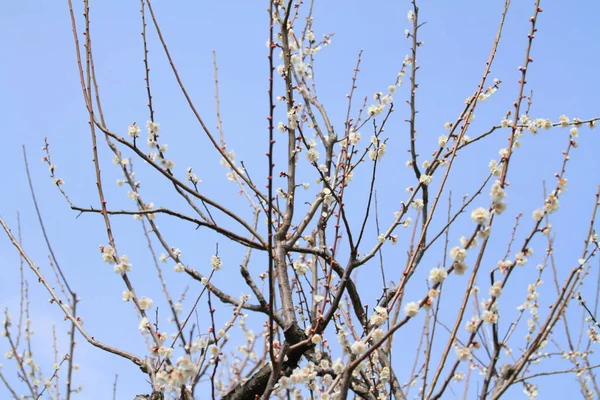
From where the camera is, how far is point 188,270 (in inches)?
133

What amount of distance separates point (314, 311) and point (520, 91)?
1770 millimetres

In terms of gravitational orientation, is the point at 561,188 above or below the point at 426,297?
above

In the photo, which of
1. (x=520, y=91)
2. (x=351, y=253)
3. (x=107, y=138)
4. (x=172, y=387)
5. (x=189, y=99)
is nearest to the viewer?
(x=172, y=387)

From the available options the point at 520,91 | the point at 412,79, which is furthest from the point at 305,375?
the point at 412,79

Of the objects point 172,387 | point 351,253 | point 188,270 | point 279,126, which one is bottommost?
point 172,387

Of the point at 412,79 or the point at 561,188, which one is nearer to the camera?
the point at 561,188

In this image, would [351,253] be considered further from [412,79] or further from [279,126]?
[412,79]

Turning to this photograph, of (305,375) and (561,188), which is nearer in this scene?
(561,188)

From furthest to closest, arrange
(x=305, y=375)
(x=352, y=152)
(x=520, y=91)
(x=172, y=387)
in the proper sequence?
1. (x=352, y=152)
2. (x=305, y=375)
3. (x=520, y=91)
4. (x=172, y=387)

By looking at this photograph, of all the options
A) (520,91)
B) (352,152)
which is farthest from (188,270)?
(520,91)

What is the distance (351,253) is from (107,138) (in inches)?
62.7

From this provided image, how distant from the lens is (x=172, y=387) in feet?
6.50

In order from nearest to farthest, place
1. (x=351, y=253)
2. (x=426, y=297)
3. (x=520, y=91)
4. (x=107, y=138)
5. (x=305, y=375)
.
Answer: (x=426, y=297)
(x=520, y=91)
(x=305, y=375)
(x=351, y=253)
(x=107, y=138)

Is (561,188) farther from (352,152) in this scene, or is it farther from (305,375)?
(352,152)
